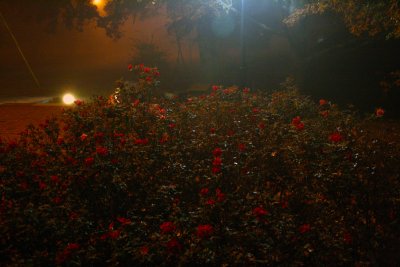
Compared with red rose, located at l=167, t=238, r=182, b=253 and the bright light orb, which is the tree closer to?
red rose, located at l=167, t=238, r=182, b=253

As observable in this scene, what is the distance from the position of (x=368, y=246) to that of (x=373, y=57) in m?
11.1

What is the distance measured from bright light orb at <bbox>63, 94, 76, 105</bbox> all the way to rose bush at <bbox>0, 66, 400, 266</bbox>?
6065 millimetres

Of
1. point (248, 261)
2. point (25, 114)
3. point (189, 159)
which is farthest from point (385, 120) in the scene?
point (25, 114)

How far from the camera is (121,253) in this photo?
302 centimetres

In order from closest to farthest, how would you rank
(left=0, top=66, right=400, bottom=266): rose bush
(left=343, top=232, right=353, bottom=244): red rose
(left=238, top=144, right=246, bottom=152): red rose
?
(left=0, top=66, right=400, bottom=266): rose bush
(left=343, top=232, right=353, bottom=244): red rose
(left=238, top=144, right=246, bottom=152): red rose

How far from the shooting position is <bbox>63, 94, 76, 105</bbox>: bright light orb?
12016 millimetres

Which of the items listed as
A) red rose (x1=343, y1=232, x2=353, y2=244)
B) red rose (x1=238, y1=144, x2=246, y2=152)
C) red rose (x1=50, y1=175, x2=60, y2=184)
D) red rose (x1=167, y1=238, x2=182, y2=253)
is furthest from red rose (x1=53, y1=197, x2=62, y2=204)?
red rose (x1=343, y1=232, x2=353, y2=244)

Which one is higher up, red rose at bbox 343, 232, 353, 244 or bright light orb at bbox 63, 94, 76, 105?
bright light orb at bbox 63, 94, 76, 105

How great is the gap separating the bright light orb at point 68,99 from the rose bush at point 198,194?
6065mm

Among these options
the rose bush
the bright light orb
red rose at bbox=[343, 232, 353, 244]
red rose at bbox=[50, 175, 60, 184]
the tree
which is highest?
the tree

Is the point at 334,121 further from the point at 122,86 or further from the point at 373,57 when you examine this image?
the point at 373,57

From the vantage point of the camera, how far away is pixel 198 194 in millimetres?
4148

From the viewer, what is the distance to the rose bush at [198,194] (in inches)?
125

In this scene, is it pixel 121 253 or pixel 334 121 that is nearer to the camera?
pixel 121 253
